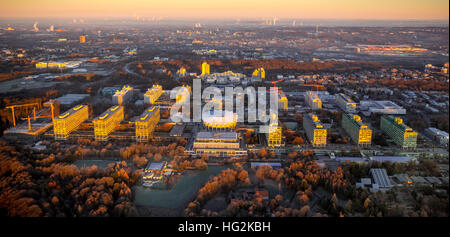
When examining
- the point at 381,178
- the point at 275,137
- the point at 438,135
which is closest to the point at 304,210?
the point at 381,178

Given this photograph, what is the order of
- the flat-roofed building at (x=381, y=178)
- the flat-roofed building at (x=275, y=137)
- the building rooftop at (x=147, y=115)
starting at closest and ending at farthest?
the flat-roofed building at (x=381, y=178)
the flat-roofed building at (x=275, y=137)
the building rooftop at (x=147, y=115)

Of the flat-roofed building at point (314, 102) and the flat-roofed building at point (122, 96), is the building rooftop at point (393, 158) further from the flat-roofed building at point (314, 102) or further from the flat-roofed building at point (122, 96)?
the flat-roofed building at point (122, 96)

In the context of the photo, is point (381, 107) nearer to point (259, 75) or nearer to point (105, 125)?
point (259, 75)

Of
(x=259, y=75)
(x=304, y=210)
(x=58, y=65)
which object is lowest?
(x=304, y=210)

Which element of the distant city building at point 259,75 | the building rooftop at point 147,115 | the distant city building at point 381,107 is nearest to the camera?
the building rooftop at point 147,115

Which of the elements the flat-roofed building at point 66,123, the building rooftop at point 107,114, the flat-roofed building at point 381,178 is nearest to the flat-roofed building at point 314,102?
the flat-roofed building at point 381,178

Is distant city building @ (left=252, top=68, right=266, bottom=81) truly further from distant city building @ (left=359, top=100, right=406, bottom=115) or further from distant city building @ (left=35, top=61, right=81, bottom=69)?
distant city building @ (left=35, top=61, right=81, bottom=69)

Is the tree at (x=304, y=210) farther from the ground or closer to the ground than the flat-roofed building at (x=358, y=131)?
closer to the ground
